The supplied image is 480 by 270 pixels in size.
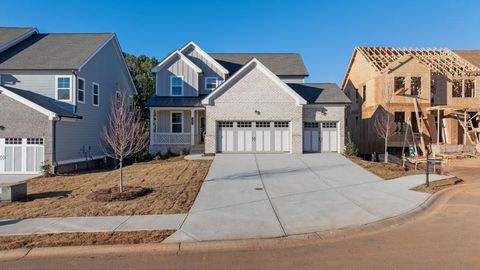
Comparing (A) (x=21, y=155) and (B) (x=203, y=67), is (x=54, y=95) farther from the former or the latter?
(B) (x=203, y=67)

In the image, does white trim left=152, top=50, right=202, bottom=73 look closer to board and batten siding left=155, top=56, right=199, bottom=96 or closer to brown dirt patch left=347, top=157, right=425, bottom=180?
board and batten siding left=155, top=56, right=199, bottom=96

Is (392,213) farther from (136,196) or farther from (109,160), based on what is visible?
(109,160)

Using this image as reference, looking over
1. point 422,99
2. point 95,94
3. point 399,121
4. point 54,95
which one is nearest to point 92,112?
point 95,94

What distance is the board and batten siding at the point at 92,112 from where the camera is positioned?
66.1ft

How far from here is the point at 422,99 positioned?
28.3 metres

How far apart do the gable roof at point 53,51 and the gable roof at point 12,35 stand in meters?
0.31

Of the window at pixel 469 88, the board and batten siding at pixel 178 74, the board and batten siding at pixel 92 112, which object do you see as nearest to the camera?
the board and batten siding at pixel 92 112

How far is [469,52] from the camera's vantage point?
33.7 meters

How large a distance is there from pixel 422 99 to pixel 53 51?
30.3 metres

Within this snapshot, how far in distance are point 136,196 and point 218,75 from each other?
56.8ft

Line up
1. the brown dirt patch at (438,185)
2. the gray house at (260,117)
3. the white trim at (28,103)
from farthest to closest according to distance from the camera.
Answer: the gray house at (260,117), the white trim at (28,103), the brown dirt patch at (438,185)

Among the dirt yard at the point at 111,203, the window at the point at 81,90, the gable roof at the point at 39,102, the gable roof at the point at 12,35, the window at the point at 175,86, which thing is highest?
the gable roof at the point at 12,35

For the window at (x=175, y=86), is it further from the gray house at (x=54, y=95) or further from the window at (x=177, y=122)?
the gray house at (x=54, y=95)

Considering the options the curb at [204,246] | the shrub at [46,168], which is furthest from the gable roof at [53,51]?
the curb at [204,246]
